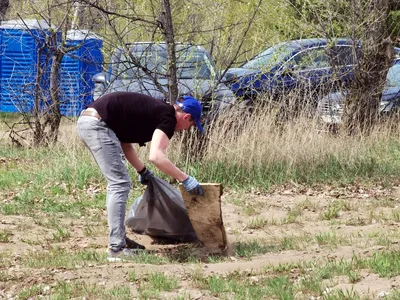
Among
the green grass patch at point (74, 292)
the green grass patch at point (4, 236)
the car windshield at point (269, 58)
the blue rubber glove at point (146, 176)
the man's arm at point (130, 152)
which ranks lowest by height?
the green grass patch at point (4, 236)

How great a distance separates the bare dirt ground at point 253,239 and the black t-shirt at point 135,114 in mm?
1040

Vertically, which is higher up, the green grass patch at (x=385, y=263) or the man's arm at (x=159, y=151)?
the man's arm at (x=159, y=151)

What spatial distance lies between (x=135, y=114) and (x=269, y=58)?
20.4 feet

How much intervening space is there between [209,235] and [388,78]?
8917 millimetres

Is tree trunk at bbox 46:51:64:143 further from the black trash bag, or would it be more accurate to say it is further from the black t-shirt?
the black t-shirt

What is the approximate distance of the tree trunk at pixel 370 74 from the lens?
1362 cm

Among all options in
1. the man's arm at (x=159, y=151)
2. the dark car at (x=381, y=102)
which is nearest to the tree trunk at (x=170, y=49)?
the dark car at (x=381, y=102)

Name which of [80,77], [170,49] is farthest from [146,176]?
[80,77]

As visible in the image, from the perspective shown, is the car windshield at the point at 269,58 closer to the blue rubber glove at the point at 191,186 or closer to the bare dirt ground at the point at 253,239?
the bare dirt ground at the point at 253,239

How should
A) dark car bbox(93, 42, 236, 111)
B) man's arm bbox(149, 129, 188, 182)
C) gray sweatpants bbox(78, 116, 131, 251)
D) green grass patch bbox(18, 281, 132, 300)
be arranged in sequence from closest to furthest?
green grass patch bbox(18, 281, 132, 300) → man's arm bbox(149, 129, 188, 182) → gray sweatpants bbox(78, 116, 131, 251) → dark car bbox(93, 42, 236, 111)

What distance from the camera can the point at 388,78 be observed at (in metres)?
15.3

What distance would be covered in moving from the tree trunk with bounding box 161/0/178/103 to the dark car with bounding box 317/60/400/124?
235cm

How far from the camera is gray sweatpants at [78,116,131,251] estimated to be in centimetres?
680

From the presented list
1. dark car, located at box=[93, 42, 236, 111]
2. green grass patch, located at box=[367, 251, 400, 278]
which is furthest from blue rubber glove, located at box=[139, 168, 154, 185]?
dark car, located at box=[93, 42, 236, 111]
